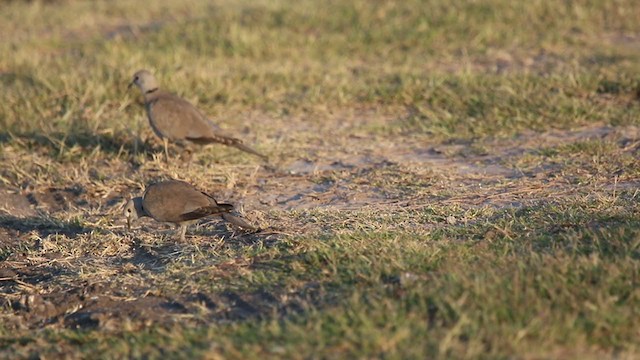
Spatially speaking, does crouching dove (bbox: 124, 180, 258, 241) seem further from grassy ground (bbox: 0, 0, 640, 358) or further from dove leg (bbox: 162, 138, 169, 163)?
dove leg (bbox: 162, 138, 169, 163)

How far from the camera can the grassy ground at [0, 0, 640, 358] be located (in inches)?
153

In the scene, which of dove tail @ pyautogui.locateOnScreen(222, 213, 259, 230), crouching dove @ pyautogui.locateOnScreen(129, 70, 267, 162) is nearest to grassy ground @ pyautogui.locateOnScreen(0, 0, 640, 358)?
dove tail @ pyautogui.locateOnScreen(222, 213, 259, 230)

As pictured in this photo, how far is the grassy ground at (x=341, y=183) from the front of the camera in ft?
12.7

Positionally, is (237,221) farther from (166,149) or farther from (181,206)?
(166,149)

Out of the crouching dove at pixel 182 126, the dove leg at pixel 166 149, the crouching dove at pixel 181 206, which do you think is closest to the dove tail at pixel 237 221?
the crouching dove at pixel 181 206

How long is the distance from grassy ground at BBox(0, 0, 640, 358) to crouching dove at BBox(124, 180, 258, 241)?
0.42ft

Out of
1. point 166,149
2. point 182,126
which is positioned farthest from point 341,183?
point 166,149

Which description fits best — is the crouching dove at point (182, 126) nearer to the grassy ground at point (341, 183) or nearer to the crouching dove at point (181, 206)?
the grassy ground at point (341, 183)

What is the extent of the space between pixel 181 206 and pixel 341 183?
4.87 feet

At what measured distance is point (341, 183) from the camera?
625 cm

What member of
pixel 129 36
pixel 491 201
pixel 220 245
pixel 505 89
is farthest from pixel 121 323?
pixel 129 36

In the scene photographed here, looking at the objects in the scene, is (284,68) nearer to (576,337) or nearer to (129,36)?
(129,36)

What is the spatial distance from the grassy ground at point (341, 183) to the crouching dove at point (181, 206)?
0.42ft

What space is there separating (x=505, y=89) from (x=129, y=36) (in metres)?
4.75
